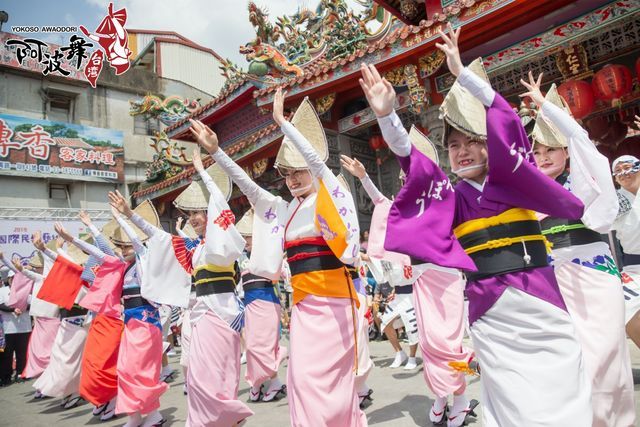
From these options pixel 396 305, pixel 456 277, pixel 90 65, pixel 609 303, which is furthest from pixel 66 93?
pixel 609 303

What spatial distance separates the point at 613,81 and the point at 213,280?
5677mm

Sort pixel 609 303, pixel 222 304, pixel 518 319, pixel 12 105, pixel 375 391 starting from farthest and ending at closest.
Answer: pixel 12 105
pixel 375 391
pixel 222 304
pixel 609 303
pixel 518 319

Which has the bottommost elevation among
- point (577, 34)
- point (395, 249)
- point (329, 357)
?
point (329, 357)

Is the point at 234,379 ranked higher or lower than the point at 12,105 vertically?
lower

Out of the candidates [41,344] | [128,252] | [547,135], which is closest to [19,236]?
[41,344]

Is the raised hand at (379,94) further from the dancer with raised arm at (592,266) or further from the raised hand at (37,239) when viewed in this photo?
the raised hand at (37,239)

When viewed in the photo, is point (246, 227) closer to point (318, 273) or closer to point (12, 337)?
point (318, 273)

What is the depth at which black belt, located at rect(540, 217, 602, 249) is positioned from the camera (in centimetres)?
284

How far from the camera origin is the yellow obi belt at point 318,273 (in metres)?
3.01

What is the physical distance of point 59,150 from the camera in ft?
60.2

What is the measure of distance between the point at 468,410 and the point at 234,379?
1911 millimetres

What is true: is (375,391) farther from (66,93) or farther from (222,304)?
(66,93)

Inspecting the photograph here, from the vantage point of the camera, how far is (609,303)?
267cm

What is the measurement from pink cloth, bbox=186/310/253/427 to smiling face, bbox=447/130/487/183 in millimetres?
2477
